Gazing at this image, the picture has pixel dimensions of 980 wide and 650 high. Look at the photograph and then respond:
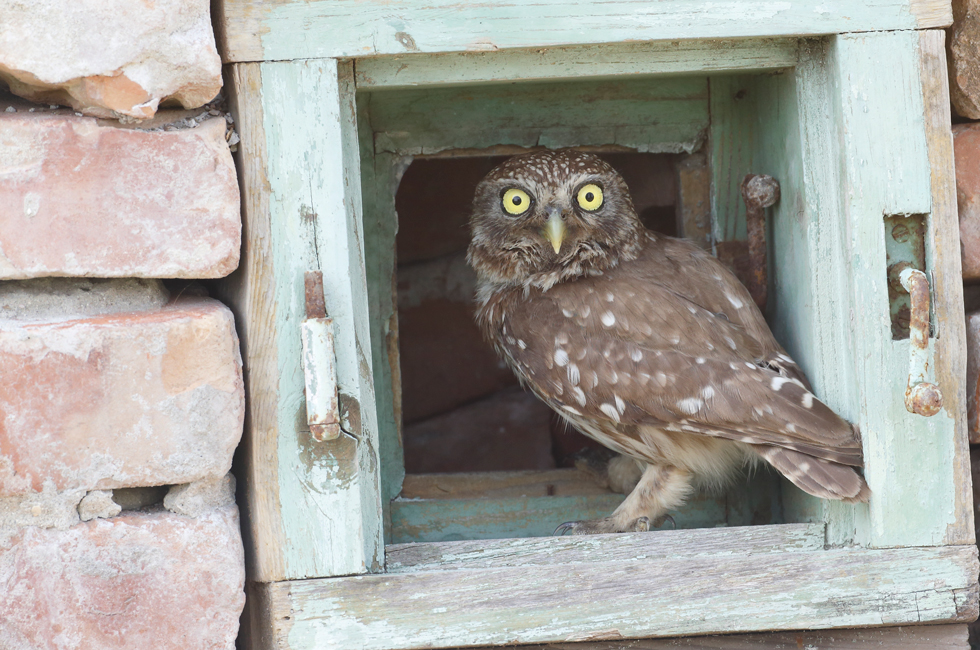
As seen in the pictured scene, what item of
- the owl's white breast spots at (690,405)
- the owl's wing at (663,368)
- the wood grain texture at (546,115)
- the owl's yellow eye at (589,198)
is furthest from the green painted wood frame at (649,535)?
the owl's yellow eye at (589,198)

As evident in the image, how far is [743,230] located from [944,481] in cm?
88

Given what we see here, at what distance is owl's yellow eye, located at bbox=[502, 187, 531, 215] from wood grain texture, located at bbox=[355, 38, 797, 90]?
0.67 meters

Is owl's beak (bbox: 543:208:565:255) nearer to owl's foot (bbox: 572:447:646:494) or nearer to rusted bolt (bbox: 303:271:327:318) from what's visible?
owl's foot (bbox: 572:447:646:494)

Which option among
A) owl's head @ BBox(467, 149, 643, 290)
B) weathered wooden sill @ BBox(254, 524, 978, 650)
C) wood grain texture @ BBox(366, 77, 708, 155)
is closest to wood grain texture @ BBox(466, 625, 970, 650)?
weathered wooden sill @ BBox(254, 524, 978, 650)

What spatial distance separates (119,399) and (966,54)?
174 cm

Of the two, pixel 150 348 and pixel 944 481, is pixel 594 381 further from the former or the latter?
pixel 150 348

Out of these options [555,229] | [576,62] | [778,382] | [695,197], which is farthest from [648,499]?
[576,62]

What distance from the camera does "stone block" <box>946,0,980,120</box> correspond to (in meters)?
1.81

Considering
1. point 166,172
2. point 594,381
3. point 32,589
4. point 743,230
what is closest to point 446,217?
point 743,230

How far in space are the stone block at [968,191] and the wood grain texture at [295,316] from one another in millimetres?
1233

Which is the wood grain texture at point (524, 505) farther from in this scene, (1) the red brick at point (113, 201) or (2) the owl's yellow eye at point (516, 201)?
(1) the red brick at point (113, 201)

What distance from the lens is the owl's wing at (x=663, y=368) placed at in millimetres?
1808

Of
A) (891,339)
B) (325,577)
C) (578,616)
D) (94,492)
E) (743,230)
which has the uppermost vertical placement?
(743,230)

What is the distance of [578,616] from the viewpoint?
5.55 ft
